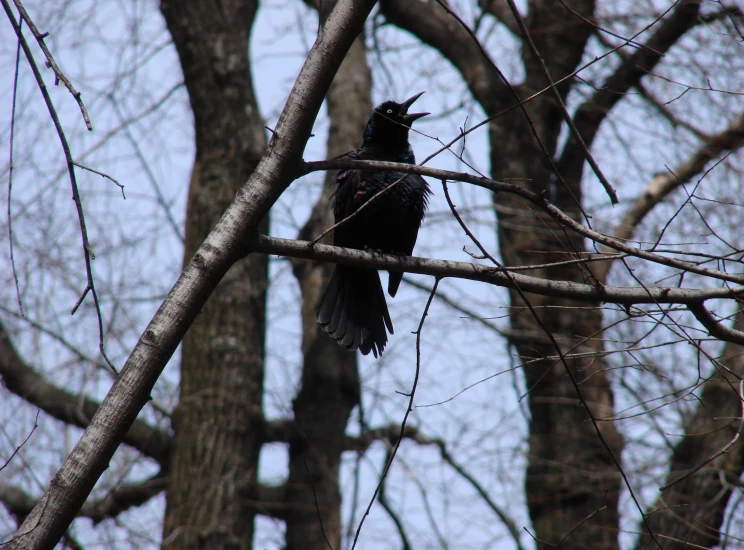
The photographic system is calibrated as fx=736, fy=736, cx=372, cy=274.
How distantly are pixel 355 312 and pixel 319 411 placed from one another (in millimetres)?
2203

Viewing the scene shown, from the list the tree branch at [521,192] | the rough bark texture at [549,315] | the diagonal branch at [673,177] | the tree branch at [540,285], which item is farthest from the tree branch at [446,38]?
the tree branch at [521,192]

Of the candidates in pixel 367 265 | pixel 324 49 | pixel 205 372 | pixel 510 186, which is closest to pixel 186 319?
pixel 367 265

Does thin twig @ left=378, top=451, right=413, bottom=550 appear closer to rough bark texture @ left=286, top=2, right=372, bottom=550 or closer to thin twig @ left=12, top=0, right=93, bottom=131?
rough bark texture @ left=286, top=2, right=372, bottom=550

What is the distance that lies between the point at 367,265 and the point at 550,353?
355 cm


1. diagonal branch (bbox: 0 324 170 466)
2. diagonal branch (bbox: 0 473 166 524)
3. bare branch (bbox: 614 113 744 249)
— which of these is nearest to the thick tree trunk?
bare branch (bbox: 614 113 744 249)

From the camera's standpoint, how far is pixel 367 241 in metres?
3.94

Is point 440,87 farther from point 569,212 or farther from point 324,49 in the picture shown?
point 324,49

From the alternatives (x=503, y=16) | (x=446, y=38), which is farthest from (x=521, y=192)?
(x=503, y=16)

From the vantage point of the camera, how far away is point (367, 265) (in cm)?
247

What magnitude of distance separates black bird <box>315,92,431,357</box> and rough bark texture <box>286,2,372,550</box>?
144 cm

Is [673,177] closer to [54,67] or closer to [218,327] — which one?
[218,327]

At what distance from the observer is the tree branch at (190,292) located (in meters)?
1.76

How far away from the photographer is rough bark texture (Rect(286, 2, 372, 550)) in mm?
5562

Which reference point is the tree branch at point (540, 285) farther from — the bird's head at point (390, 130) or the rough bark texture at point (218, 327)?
the rough bark texture at point (218, 327)
